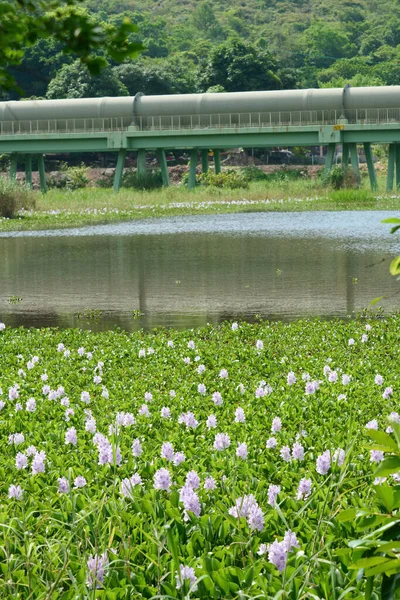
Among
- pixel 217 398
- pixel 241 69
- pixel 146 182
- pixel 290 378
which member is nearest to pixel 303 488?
pixel 217 398

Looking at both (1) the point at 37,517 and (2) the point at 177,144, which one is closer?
(1) the point at 37,517

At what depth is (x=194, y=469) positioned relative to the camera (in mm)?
4992

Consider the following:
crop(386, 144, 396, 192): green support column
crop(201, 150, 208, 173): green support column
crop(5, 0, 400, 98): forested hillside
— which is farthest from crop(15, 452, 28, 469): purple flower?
crop(201, 150, 208, 173): green support column

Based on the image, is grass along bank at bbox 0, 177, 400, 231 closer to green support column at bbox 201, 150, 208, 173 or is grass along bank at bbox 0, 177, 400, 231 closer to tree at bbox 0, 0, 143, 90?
green support column at bbox 201, 150, 208, 173

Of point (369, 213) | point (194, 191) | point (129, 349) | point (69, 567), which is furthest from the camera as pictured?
point (194, 191)

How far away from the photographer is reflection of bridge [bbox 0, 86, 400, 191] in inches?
2157

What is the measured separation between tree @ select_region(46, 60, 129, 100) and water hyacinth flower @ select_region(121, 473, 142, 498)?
78891 millimetres

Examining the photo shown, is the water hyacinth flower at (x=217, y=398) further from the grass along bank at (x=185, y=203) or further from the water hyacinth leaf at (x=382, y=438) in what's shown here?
the grass along bank at (x=185, y=203)

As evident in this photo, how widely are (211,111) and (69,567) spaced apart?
55.5m

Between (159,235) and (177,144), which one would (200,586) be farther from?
(177,144)

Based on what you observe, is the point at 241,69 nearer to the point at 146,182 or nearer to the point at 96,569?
the point at 146,182

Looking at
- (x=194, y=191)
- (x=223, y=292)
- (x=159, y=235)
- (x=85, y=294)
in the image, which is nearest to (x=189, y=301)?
(x=223, y=292)

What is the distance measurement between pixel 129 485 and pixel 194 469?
0.61 meters

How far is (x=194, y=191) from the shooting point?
2073 inches
